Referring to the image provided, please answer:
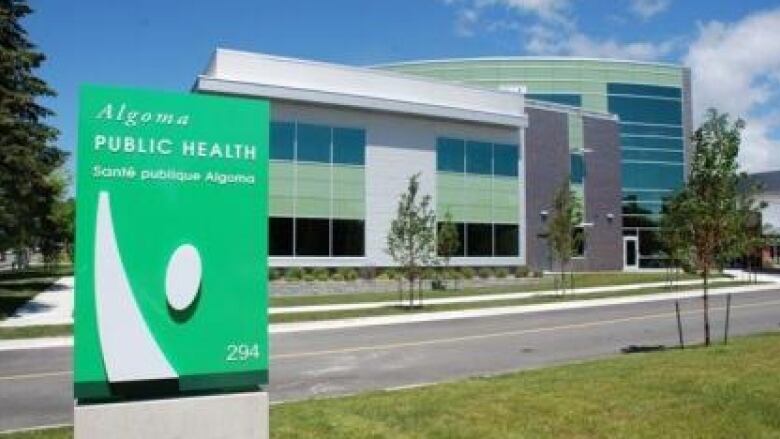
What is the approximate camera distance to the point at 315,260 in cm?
3550

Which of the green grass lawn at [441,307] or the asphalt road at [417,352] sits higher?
the green grass lawn at [441,307]

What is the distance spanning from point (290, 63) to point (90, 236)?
3133 centimetres

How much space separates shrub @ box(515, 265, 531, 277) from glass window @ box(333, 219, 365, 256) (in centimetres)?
910

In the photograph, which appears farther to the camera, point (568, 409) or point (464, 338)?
point (464, 338)

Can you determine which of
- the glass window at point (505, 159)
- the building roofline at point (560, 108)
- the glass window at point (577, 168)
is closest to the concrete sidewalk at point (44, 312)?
the glass window at point (505, 159)

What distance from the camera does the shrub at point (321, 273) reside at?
35.1 meters

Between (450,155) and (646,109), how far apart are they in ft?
84.1

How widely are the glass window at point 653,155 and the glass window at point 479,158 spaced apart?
19.2m

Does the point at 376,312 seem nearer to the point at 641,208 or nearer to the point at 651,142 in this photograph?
the point at 641,208

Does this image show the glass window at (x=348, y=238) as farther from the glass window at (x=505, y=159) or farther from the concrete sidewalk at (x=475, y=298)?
the glass window at (x=505, y=159)

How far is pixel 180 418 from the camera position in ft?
16.6

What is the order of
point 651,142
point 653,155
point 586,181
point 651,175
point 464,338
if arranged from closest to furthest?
1. point 464,338
2. point 586,181
3. point 651,175
4. point 653,155
5. point 651,142

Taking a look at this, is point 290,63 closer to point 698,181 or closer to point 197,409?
point 698,181

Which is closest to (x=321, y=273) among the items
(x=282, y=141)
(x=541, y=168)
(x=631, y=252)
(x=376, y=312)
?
(x=282, y=141)
